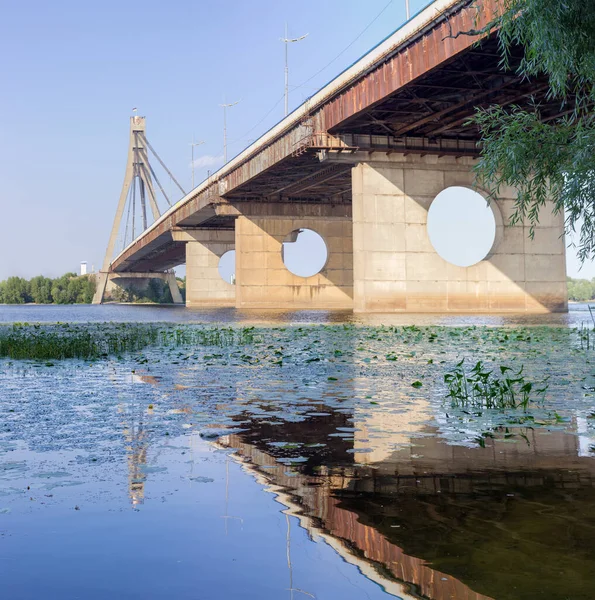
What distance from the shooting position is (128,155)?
118062 mm

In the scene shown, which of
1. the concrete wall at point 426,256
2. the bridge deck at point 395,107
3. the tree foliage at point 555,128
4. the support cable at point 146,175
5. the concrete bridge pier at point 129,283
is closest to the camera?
the tree foliage at point 555,128

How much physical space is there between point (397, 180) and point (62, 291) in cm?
13138

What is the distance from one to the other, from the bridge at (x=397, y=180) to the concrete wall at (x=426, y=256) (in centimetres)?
7

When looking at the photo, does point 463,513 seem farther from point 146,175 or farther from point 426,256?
point 146,175

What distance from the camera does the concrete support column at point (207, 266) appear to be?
97.5 meters

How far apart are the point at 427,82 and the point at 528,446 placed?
3277 centimetres

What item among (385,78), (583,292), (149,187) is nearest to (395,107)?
(385,78)

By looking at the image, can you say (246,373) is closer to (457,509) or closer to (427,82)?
(457,509)

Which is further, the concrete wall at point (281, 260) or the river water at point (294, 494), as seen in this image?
the concrete wall at point (281, 260)

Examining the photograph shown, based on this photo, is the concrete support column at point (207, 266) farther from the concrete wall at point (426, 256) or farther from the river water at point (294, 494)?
the river water at point (294, 494)

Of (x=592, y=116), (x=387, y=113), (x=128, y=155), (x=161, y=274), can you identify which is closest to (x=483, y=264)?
Answer: (x=387, y=113)

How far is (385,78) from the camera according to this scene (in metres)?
38.0

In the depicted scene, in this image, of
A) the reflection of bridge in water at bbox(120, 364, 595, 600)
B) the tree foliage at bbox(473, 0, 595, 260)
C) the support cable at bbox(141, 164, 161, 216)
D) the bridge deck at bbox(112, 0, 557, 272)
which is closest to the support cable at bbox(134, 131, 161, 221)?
the support cable at bbox(141, 164, 161, 216)

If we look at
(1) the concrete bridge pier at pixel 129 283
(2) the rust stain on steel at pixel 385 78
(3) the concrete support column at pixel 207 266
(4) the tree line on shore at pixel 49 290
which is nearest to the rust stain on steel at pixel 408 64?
(2) the rust stain on steel at pixel 385 78
